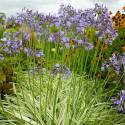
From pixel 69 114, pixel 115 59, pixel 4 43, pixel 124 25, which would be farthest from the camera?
pixel 124 25

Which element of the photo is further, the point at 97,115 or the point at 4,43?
the point at 4,43

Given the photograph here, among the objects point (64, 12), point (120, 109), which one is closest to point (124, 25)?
point (64, 12)

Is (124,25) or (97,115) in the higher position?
(124,25)

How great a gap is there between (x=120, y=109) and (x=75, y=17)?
1.90 meters

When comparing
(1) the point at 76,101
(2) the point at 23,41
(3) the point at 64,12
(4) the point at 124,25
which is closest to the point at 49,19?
(3) the point at 64,12

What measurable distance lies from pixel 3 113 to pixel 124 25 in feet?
13.7

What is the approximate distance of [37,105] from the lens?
5125mm

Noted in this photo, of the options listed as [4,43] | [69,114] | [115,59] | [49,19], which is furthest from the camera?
[49,19]

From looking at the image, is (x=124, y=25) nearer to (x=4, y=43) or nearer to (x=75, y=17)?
(x=75, y=17)

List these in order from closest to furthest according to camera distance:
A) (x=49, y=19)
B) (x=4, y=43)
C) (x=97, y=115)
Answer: (x=97, y=115)
(x=4, y=43)
(x=49, y=19)

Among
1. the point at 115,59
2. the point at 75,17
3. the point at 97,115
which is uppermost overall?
the point at 75,17

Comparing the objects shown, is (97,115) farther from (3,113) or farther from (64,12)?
(64,12)

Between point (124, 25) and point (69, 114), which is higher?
point (124, 25)

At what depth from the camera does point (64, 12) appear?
7668 millimetres
